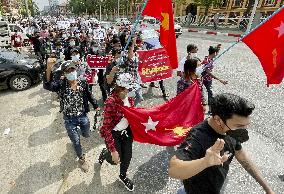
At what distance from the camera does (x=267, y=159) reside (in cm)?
524

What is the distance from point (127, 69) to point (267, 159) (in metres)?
3.80

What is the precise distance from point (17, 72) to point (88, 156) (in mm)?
6505

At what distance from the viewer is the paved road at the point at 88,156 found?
4523 mm

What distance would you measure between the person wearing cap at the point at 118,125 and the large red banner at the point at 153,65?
3.58m

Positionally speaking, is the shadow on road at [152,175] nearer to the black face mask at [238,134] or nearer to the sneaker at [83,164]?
the sneaker at [83,164]

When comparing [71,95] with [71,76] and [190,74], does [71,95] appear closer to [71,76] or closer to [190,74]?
[71,76]

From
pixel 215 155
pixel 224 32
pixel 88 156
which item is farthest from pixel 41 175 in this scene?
pixel 224 32

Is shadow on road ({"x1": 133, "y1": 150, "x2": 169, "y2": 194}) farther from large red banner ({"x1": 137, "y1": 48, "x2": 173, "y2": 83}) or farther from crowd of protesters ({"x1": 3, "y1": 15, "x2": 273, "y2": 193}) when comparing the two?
large red banner ({"x1": 137, "y1": 48, "x2": 173, "y2": 83})

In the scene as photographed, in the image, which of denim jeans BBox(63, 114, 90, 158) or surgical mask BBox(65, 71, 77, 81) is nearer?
surgical mask BBox(65, 71, 77, 81)

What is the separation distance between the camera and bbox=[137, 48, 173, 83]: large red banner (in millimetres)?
7691

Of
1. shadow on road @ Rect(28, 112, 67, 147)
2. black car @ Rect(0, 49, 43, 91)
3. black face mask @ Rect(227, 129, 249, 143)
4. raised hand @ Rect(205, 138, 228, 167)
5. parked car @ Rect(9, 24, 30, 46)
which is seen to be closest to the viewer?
raised hand @ Rect(205, 138, 228, 167)

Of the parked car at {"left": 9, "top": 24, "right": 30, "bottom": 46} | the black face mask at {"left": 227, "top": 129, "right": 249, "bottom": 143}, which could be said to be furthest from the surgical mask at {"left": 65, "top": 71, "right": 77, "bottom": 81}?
the parked car at {"left": 9, "top": 24, "right": 30, "bottom": 46}

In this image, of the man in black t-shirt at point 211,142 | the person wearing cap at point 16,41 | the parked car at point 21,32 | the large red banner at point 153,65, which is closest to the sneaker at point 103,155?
the man in black t-shirt at point 211,142

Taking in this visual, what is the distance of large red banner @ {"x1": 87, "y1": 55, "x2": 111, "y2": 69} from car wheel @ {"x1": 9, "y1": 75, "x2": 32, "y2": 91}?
11.5 feet
